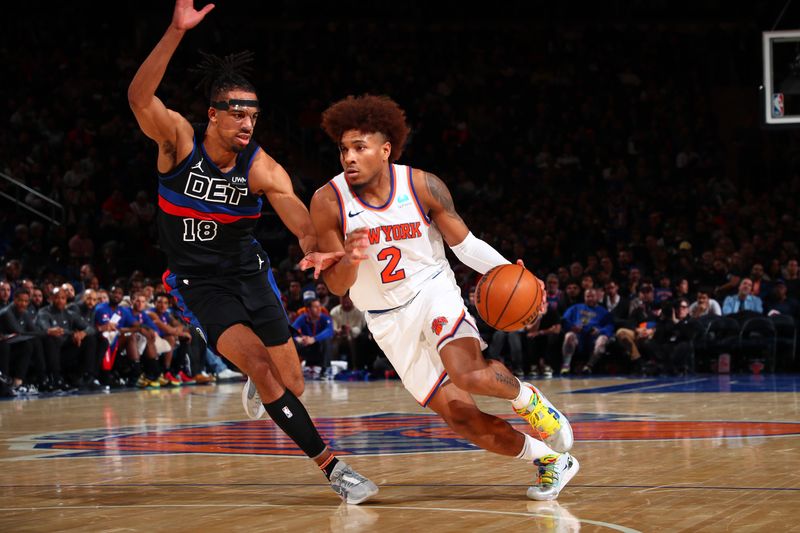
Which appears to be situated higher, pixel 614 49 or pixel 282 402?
pixel 614 49

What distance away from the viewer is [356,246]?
4.73 meters

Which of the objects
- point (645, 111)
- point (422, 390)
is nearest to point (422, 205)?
point (422, 390)

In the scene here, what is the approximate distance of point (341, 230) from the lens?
527 cm

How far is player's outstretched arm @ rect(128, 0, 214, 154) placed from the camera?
5.05m

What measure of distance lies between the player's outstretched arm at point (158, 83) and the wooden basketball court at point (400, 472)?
183 centimetres

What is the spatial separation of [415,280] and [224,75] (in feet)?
5.12

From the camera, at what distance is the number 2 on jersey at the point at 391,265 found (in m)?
5.22

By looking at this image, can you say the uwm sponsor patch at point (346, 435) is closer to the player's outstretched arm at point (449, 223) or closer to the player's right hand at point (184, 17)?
the player's outstretched arm at point (449, 223)

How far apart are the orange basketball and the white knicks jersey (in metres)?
0.32

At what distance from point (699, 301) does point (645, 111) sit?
7520 mm

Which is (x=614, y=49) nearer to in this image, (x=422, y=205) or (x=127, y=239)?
(x=127, y=239)

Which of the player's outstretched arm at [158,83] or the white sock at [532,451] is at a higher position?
the player's outstretched arm at [158,83]

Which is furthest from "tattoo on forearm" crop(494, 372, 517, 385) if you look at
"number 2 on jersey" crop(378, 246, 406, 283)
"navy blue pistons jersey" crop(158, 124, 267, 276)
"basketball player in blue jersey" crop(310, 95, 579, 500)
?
"navy blue pistons jersey" crop(158, 124, 267, 276)

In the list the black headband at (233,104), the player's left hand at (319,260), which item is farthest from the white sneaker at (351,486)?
the black headband at (233,104)
